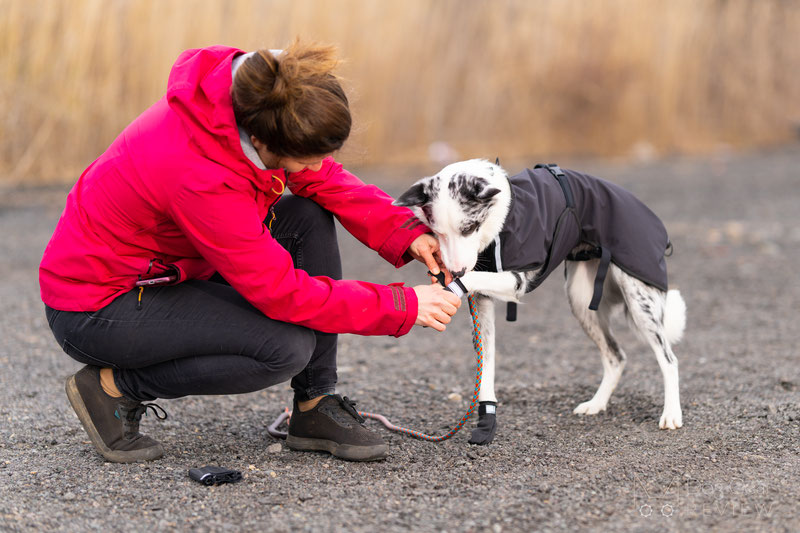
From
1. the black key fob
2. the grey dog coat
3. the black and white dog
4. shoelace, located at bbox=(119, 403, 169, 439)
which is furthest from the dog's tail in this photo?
shoelace, located at bbox=(119, 403, 169, 439)

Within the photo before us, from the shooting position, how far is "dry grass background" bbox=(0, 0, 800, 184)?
335 inches

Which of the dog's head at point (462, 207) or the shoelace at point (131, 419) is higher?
the dog's head at point (462, 207)

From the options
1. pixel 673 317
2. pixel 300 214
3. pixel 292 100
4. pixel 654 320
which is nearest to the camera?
pixel 292 100

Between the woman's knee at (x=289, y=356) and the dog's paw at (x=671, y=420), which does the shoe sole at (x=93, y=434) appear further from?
the dog's paw at (x=671, y=420)

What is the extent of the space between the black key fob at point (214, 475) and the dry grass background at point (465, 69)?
498 centimetres

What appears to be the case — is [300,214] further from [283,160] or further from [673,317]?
[673,317]

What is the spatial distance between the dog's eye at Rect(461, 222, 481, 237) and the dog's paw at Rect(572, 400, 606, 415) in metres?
Result: 0.99

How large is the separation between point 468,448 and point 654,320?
0.98 meters

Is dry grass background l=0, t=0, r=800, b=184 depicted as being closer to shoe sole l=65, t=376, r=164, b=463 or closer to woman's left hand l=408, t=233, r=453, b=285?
woman's left hand l=408, t=233, r=453, b=285

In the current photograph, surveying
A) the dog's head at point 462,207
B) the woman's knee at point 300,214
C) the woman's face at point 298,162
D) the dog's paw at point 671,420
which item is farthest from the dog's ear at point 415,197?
the dog's paw at point 671,420

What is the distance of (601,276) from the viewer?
A: 11.4ft

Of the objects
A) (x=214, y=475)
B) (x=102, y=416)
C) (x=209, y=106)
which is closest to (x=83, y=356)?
(x=102, y=416)

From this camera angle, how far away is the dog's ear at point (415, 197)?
3311 mm

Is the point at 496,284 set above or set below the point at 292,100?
below
